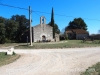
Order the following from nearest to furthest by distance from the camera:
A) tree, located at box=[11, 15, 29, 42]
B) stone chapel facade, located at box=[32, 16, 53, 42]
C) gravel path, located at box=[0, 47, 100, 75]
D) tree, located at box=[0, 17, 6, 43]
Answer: gravel path, located at box=[0, 47, 100, 75] → tree, located at box=[0, 17, 6, 43] → stone chapel facade, located at box=[32, 16, 53, 42] → tree, located at box=[11, 15, 29, 42]

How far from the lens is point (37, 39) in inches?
1860

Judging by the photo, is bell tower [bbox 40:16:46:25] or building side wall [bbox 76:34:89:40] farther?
building side wall [bbox 76:34:89:40]

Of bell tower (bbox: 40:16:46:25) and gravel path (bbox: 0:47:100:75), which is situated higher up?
bell tower (bbox: 40:16:46:25)

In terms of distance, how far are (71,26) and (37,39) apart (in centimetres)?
4862

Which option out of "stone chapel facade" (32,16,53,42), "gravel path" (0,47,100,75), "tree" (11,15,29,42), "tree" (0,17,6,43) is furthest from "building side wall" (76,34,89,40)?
"gravel path" (0,47,100,75)

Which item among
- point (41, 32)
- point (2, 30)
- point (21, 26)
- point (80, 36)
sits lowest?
point (80, 36)

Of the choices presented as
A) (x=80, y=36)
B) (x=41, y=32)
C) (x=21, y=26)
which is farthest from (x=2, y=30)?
(x=80, y=36)

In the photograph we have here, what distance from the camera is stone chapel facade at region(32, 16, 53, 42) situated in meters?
46.9

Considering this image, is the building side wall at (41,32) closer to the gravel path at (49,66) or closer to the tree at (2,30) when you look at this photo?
the tree at (2,30)

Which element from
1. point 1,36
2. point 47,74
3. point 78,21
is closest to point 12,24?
point 1,36

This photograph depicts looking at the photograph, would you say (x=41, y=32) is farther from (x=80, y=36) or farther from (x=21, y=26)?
(x=80, y=36)

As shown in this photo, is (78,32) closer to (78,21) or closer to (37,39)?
(78,21)

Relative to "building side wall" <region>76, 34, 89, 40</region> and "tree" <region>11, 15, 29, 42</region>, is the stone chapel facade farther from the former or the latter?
"building side wall" <region>76, 34, 89, 40</region>

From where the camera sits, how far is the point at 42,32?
4819cm
